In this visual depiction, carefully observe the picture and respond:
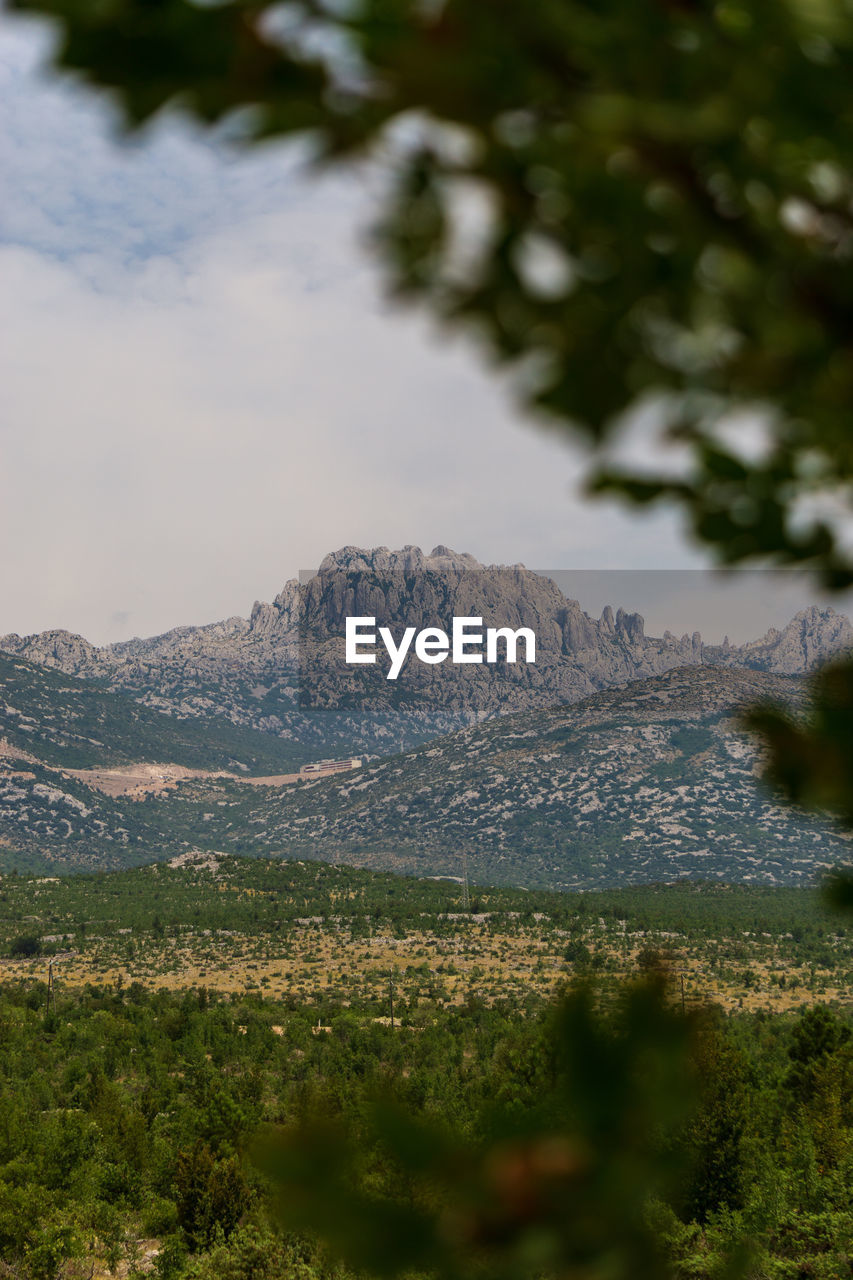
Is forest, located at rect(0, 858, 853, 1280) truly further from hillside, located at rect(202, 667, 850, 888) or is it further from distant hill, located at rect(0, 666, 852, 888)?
distant hill, located at rect(0, 666, 852, 888)

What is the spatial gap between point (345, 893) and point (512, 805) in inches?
1900

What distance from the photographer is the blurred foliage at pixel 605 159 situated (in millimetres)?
817

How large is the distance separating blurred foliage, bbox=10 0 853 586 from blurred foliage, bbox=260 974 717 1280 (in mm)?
632

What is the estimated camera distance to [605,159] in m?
0.86

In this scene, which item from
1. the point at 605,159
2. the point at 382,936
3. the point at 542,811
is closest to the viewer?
the point at 605,159

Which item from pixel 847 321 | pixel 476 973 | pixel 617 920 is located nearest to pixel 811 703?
pixel 847 321

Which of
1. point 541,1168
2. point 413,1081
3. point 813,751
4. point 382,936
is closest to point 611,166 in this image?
point 813,751

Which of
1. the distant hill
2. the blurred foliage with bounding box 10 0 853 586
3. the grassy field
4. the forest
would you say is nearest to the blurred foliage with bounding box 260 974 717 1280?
the forest

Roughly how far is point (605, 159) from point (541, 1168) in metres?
0.97

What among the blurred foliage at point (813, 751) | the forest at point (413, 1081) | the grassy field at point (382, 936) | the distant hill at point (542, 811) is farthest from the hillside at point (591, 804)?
the blurred foliage at point (813, 751)

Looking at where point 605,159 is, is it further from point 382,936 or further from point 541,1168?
point 382,936

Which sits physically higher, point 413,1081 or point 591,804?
point 591,804

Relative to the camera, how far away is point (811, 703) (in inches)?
47.5

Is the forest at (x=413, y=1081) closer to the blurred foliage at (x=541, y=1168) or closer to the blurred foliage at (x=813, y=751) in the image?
the blurred foliage at (x=541, y=1168)
